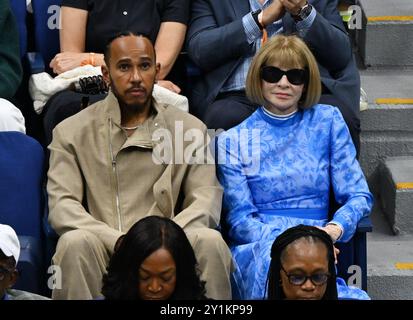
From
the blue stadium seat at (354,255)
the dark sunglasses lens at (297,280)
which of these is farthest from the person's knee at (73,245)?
the blue stadium seat at (354,255)

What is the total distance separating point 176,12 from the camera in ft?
23.9

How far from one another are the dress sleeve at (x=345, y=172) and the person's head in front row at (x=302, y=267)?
2.35 ft

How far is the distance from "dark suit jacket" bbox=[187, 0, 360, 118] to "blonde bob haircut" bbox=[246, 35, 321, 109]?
0.47 metres

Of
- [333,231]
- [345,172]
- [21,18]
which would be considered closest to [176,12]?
[21,18]

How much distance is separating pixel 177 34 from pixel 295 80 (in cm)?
98

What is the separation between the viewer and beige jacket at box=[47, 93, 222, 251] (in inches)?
245

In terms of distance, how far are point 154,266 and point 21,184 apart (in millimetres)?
Answer: 1118

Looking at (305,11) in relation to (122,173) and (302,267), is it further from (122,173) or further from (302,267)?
(302,267)

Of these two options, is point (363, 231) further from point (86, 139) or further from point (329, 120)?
point (86, 139)

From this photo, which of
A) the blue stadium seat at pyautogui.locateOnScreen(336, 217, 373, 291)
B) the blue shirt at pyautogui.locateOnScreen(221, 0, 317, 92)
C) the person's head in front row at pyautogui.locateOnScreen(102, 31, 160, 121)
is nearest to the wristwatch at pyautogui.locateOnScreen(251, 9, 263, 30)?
the blue shirt at pyautogui.locateOnScreen(221, 0, 317, 92)

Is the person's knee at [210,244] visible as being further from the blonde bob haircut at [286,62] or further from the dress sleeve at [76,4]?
the dress sleeve at [76,4]

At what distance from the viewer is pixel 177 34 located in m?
7.25

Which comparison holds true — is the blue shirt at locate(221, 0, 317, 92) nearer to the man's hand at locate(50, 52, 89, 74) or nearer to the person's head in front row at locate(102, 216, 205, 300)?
the man's hand at locate(50, 52, 89, 74)
